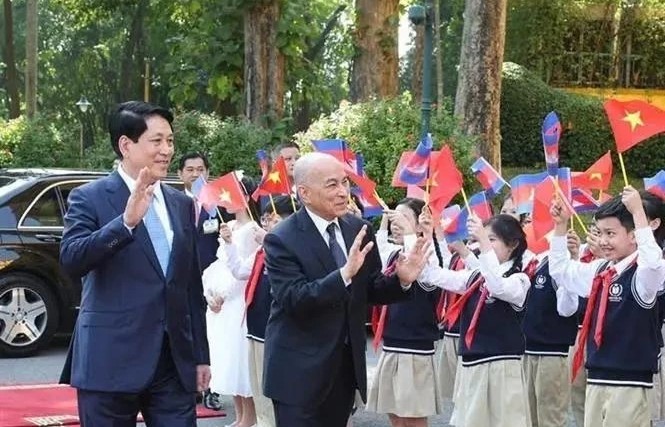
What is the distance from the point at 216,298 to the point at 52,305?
3060mm

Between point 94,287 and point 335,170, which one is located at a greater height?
point 335,170

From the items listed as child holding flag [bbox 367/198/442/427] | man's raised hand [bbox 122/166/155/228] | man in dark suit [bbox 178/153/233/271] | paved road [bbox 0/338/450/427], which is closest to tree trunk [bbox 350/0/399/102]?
paved road [bbox 0/338/450/427]

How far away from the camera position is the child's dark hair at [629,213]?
17.8 feet

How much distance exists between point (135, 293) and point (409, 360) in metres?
2.64

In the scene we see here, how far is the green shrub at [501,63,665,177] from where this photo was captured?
23.3 meters

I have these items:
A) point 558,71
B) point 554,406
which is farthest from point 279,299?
point 558,71

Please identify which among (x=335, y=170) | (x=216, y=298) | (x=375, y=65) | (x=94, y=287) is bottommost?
(x=216, y=298)

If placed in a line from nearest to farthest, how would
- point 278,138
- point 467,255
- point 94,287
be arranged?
point 94,287
point 467,255
point 278,138

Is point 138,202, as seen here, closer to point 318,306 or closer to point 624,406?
point 318,306

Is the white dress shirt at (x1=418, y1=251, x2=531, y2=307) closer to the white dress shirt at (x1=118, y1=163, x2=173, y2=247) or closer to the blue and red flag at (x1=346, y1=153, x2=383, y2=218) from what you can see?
the blue and red flag at (x1=346, y1=153, x2=383, y2=218)

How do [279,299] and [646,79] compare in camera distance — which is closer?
[279,299]

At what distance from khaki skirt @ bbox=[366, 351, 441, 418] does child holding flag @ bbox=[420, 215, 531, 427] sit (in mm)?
348

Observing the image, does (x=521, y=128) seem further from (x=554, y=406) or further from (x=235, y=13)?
(x=554, y=406)

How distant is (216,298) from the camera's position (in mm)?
7570
